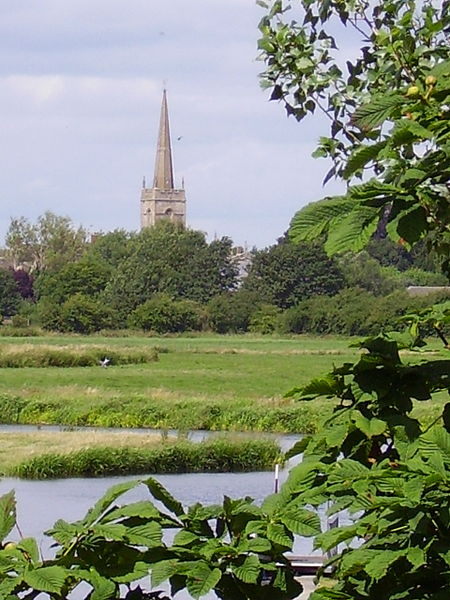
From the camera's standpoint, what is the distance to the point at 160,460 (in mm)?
21594

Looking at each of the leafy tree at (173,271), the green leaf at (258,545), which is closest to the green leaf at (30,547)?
the green leaf at (258,545)

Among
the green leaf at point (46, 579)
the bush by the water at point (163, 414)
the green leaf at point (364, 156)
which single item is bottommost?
the bush by the water at point (163, 414)

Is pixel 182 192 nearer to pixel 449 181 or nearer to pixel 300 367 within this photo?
pixel 300 367

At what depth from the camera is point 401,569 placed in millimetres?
2074

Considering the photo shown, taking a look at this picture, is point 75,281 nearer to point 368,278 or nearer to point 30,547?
point 368,278

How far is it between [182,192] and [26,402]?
110451 millimetres

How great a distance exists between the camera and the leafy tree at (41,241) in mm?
97062

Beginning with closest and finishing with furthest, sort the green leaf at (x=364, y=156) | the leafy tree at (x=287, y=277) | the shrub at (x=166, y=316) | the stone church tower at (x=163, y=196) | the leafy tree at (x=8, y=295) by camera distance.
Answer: the green leaf at (x=364, y=156) < the leafy tree at (x=287, y=277) < the shrub at (x=166, y=316) < the leafy tree at (x=8, y=295) < the stone church tower at (x=163, y=196)

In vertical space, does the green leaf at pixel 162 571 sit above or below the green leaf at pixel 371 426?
below

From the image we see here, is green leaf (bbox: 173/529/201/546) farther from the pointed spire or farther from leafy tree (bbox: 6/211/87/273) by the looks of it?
the pointed spire

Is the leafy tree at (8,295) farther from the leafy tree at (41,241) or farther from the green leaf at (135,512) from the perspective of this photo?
the green leaf at (135,512)

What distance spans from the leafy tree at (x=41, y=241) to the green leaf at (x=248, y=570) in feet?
309

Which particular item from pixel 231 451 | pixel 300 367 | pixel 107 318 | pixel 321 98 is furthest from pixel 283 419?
pixel 107 318

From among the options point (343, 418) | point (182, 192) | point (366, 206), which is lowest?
point (343, 418)
